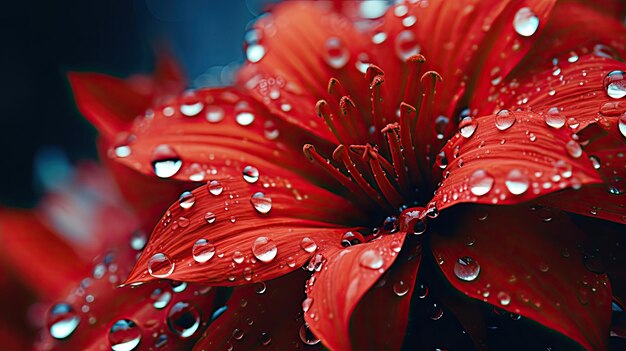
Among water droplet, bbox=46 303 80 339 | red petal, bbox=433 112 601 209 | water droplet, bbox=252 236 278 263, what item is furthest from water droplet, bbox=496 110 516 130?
water droplet, bbox=46 303 80 339

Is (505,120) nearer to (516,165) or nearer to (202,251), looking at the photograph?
(516,165)

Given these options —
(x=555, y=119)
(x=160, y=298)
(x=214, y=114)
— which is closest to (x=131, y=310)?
(x=160, y=298)

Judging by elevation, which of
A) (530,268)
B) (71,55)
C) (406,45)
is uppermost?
(71,55)

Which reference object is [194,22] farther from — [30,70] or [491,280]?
[491,280]

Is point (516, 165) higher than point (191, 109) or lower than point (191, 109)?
lower

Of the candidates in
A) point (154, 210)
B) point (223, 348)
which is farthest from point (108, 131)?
point (223, 348)

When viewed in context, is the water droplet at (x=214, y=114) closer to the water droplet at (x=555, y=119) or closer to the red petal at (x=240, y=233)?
the red petal at (x=240, y=233)
